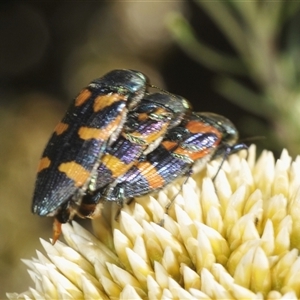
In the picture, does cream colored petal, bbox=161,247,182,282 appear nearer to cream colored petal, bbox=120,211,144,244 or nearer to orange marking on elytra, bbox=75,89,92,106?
cream colored petal, bbox=120,211,144,244

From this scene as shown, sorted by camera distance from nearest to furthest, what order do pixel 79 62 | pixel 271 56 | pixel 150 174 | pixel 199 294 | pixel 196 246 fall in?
pixel 199 294
pixel 196 246
pixel 150 174
pixel 271 56
pixel 79 62

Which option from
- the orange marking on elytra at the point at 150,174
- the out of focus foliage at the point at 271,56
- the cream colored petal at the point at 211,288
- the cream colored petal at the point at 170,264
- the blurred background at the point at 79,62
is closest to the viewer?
the cream colored petal at the point at 211,288

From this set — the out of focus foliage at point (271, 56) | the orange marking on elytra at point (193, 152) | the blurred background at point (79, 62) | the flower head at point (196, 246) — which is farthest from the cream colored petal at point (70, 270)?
the blurred background at point (79, 62)

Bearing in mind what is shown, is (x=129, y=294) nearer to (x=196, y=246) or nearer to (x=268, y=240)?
(x=196, y=246)

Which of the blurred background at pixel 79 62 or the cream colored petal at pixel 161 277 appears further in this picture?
the blurred background at pixel 79 62

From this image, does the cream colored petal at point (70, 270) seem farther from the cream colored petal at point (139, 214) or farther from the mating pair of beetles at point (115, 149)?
the cream colored petal at point (139, 214)

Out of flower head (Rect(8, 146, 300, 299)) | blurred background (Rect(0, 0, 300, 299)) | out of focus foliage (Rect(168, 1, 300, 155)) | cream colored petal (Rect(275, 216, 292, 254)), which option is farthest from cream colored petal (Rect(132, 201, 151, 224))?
blurred background (Rect(0, 0, 300, 299))

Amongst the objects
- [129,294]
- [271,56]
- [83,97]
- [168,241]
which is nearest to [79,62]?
[271,56]
